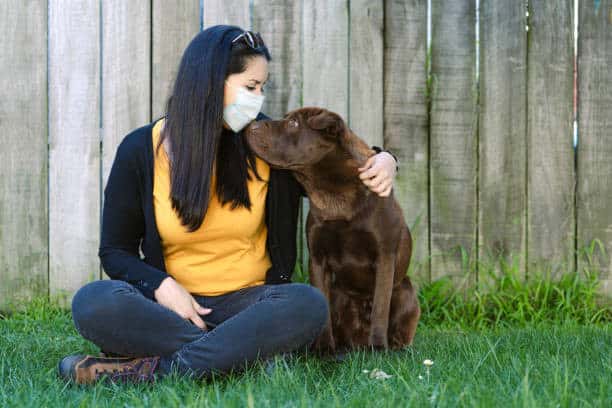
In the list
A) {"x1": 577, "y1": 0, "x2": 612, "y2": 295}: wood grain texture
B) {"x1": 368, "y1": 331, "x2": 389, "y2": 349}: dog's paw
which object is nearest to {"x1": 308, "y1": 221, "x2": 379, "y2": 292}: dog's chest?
{"x1": 368, "y1": 331, "x2": 389, "y2": 349}: dog's paw

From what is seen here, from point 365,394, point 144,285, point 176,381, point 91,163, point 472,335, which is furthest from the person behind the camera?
point 91,163

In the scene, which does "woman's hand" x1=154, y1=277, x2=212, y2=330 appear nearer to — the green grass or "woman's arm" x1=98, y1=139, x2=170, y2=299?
"woman's arm" x1=98, y1=139, x2=170, y2=299

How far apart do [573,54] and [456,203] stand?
1.09 m

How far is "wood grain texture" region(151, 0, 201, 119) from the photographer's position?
12.8ft

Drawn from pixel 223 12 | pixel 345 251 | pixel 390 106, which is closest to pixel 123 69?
pixel 223 12

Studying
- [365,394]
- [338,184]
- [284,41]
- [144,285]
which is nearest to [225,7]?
[284,41]

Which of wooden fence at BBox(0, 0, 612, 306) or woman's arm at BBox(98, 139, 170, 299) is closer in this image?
woman's arm at BBox(98, 139, 170, 299)

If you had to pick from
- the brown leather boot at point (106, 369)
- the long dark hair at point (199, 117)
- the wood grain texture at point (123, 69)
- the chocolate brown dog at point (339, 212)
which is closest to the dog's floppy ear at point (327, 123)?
the chocolate brown dog at point (339, 212)

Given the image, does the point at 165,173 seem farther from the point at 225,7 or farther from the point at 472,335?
the point at 472,335

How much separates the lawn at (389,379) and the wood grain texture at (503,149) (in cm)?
72

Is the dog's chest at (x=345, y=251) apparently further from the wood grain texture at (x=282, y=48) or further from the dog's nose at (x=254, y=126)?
the wood grain texture at (x=282, y=48)

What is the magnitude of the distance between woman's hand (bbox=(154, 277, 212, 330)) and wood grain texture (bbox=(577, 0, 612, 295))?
240 cm

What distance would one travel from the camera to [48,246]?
12.8 ft

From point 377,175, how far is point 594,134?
68.8 inches
